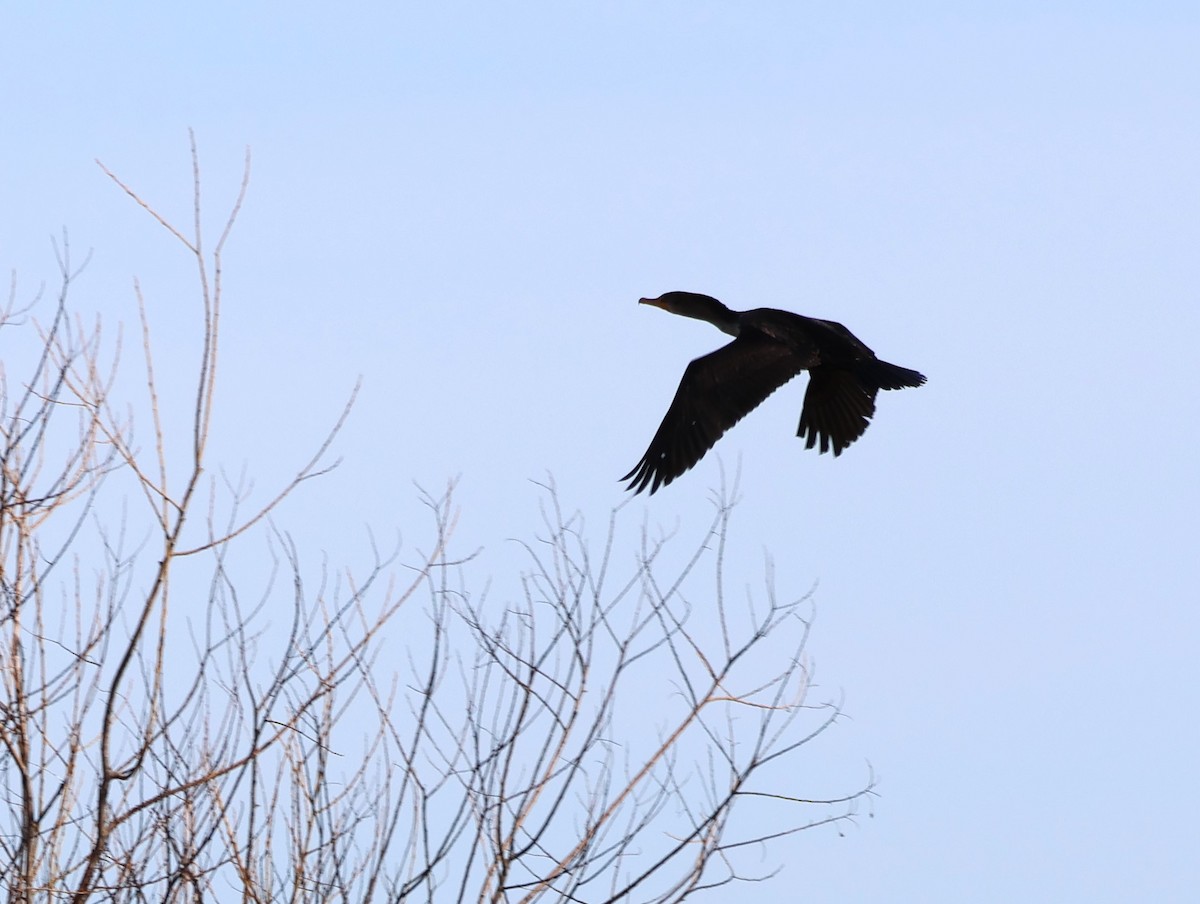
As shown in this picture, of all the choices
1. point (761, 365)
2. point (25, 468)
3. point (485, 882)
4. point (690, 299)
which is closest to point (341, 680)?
point (485, 882)

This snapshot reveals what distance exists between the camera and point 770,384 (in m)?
7.89

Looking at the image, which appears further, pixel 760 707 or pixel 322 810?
pixel 760 707

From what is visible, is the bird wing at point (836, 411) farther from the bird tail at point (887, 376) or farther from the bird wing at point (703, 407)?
the bird wing at point (703, 407)

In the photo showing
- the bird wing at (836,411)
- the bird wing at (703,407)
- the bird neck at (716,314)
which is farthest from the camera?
the bird neck at (716,314)

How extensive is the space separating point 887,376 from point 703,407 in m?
0.96

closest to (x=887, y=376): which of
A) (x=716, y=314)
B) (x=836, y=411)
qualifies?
(x=836, y=411)

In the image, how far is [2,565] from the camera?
14.5ft

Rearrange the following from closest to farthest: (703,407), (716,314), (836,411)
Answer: (703,407), (836,411), (716,314)

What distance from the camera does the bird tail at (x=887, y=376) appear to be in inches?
316

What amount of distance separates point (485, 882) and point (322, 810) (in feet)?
1.77

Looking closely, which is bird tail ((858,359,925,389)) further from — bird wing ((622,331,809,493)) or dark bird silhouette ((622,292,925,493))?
bird wing ((622,331,809,493))

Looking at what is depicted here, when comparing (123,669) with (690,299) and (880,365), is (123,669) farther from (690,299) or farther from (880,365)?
(690,299)

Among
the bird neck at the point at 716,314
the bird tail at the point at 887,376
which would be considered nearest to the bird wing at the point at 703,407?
the bird tail at the point at 887,376

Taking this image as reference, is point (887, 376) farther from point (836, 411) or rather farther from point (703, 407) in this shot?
point (703, 407)
